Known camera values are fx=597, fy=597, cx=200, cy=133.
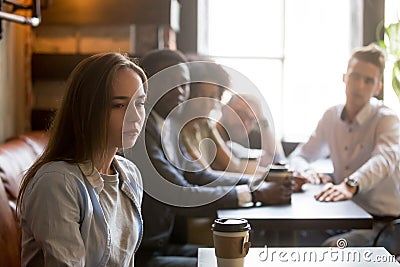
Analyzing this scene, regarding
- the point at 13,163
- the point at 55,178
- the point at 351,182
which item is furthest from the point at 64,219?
the point at 351,182

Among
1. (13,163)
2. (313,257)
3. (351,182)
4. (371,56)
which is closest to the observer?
(313,257)

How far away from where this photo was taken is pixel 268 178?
2.56 meters

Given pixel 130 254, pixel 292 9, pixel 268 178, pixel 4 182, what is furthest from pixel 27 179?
pixel 292 9

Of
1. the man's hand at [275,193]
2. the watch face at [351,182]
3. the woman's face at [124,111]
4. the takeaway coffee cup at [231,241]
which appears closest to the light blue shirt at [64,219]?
the woman's face at [124,111]

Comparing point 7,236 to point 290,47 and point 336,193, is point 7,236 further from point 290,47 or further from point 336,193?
point 290,47

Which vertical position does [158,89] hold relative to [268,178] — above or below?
above

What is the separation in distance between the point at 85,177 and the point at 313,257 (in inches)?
27.6

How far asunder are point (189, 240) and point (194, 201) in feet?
1.79

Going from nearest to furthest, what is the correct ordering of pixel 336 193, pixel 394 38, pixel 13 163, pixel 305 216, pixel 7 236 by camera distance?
pixel 7 236, pixel 13 163, pixel 305 216, pixel 336 193, pixel 394 38

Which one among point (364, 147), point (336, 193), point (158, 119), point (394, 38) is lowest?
point (336, 193)

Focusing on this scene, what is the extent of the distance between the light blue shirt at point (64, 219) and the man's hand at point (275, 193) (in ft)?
3.66

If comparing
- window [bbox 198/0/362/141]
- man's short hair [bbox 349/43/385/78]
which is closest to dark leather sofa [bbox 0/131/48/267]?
man's short hair [bbox 349/43/385/78]

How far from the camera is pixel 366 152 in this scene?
10.1 feet

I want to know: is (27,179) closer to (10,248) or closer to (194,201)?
(10,248)
